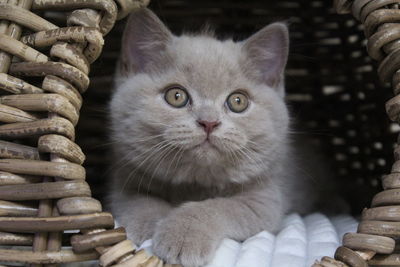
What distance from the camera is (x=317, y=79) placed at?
2.09m

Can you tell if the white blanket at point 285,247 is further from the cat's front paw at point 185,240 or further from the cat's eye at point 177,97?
the cat's eye at point 177,97

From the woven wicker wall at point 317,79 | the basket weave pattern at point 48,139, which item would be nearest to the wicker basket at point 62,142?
the basket weave pattern at point 48,139

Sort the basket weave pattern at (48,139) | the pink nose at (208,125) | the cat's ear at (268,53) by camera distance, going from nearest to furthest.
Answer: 1. the basket weave pattern at (48,139)
2. the pink nose at (208,125)
3. the cat's ear at (268,53)

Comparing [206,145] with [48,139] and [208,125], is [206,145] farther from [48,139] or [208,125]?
[48,139]

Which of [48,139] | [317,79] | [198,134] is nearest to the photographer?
[48,139]

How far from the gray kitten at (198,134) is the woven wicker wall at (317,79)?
44cm

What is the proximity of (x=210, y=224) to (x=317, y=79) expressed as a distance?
1.23 metres

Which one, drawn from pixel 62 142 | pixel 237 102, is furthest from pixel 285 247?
pixel 62 142

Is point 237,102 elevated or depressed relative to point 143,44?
depressed

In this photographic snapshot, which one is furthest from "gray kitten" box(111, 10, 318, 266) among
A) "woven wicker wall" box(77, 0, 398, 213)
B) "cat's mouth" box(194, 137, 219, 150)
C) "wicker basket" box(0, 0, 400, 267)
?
"woven wicker wall" box(77, 0, 398, 213)

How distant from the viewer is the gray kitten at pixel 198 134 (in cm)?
118

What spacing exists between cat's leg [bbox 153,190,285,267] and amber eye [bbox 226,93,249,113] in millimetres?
273

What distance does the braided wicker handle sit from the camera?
34.2 inches

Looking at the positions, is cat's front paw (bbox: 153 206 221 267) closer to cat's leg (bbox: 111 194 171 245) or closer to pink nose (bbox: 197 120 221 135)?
cat's leg (bbox: 111 194 171 245)
